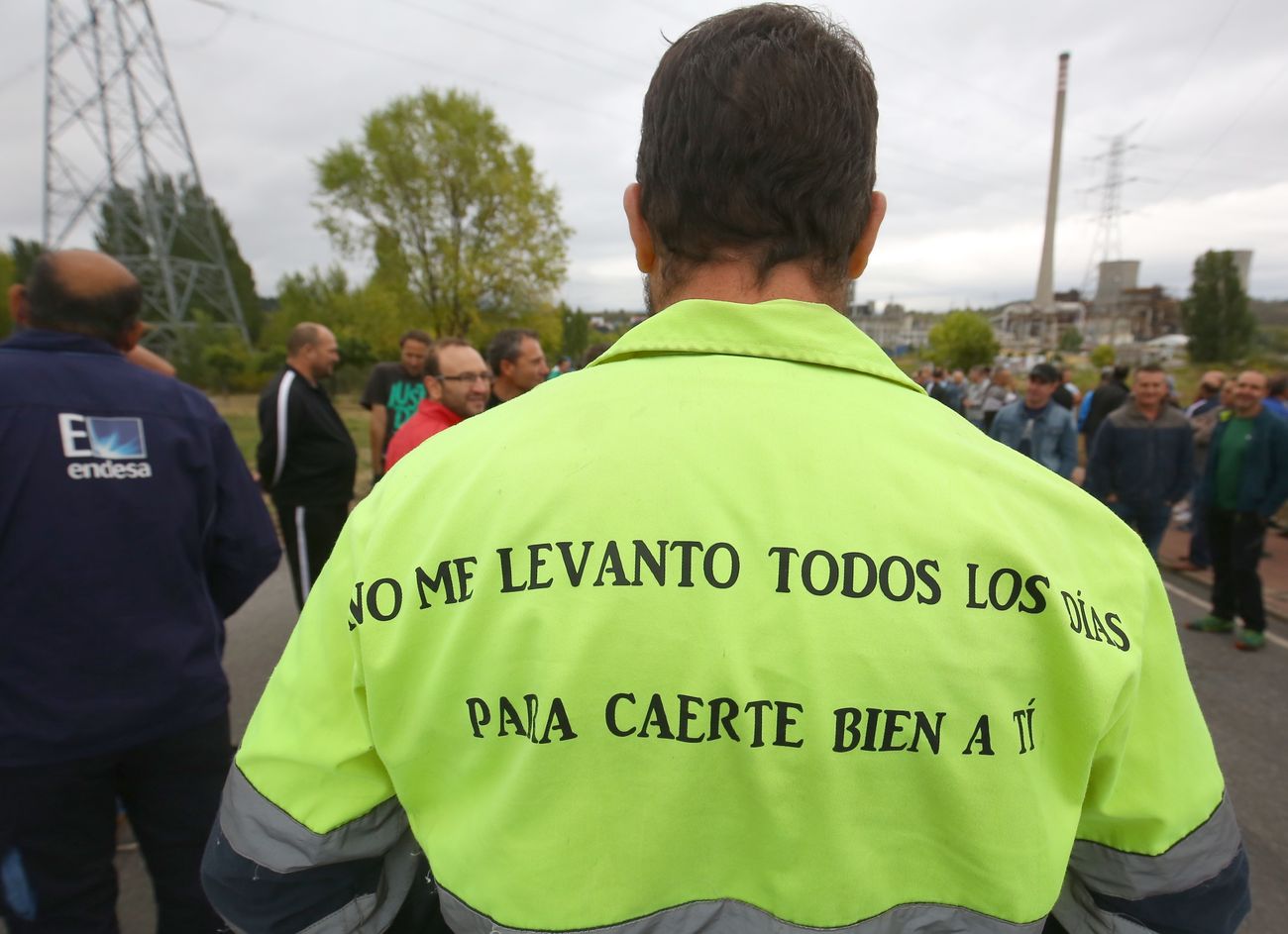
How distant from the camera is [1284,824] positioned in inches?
121

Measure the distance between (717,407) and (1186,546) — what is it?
9226mm

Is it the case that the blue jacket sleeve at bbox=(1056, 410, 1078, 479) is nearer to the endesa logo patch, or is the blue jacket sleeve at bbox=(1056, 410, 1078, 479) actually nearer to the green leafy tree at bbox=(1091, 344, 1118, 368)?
the endesa logo patch

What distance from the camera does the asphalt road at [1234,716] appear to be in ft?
8.59

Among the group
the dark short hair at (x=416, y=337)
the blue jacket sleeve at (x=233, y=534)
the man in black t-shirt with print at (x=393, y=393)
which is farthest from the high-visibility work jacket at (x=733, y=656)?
the dark short hair at (x=416, y=337)

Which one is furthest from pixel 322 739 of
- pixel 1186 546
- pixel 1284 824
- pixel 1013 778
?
pixel 1186 546

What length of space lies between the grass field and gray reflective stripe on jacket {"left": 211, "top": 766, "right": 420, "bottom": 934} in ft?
21.8

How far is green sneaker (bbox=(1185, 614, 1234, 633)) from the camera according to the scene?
204 inches

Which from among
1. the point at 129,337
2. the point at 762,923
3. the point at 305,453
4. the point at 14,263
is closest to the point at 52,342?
the point at 129,337

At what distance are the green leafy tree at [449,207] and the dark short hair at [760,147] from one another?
23.9 meters

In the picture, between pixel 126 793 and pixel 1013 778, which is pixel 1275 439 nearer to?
pixel 1013 778

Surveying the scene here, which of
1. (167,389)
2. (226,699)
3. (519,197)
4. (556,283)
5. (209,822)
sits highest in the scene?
(519,197)

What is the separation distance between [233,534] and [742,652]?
1.91 metres

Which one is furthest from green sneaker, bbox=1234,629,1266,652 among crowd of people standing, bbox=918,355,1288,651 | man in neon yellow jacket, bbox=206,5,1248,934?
man in neon yellow jacket, bbox=206,5,1248,934

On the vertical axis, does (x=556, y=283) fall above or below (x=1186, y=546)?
above
